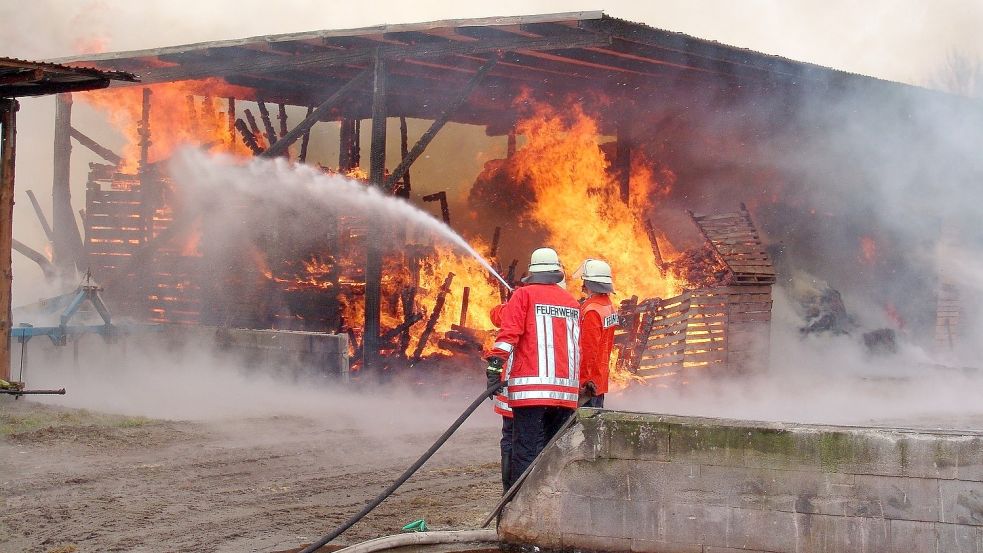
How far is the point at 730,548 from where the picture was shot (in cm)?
559

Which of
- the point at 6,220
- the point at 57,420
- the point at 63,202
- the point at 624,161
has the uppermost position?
the point at 624,161

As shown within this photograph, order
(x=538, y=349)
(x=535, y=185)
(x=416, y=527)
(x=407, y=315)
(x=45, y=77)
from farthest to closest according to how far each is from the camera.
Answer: (x=535, y=185), (x=407, y=315), (x=45, y=77), (x=538, y=349), (x=416, y=527)

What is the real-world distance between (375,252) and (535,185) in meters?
5.68

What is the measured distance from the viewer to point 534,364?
22.0 ft

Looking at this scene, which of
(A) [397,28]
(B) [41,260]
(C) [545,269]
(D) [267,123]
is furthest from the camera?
(D) [267,123]

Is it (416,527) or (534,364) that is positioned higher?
(534,364)

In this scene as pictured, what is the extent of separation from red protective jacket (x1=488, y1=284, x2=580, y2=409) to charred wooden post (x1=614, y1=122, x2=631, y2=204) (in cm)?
1087

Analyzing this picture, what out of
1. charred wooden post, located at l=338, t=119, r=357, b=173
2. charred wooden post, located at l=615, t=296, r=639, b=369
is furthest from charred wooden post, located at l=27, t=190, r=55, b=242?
charred wooden post, located at l=615, t=296, r=639, b=369

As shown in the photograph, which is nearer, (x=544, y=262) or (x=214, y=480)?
(x=544, y=262)

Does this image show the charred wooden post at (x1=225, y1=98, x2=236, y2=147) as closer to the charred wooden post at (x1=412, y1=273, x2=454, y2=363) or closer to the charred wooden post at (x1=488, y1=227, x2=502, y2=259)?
the charred wooden post at (x1=488, y1=227, x2=502, y2=259)

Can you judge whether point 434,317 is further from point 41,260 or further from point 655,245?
point 41,260

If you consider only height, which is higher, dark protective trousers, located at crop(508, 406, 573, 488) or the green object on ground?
dark protective trousers, located at crop(508, 406, 573, 488)

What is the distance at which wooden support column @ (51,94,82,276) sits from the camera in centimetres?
1623

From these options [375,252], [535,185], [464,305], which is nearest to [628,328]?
[464,305]
